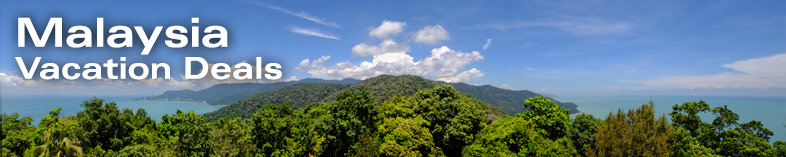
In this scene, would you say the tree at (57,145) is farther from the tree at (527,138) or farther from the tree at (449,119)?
the tree at (527,138)

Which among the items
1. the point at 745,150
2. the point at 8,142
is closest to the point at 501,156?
the point at 745,150

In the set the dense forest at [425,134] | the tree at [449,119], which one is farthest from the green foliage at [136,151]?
the tree at [449,119]

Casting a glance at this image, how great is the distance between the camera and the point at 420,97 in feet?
103

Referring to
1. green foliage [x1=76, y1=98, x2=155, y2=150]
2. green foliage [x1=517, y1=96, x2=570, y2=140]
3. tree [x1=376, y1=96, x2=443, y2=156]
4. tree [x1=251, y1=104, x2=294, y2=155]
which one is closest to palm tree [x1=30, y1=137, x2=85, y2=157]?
green foliage [x1=76, y1=98, x2=155, y2=150]

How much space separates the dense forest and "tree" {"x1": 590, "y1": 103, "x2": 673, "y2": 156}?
0.06m

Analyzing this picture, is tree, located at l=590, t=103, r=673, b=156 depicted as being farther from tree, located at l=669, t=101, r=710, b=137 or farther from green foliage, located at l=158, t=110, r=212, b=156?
green foliage, located at l=158, t=110, r=212, b=156

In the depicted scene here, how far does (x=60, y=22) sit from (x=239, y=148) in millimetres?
14348

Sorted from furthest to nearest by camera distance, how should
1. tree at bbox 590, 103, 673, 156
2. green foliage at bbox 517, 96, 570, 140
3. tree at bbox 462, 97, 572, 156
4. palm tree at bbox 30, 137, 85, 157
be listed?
green foliage at bbox 517, 96, 570, 140
tree at bbox 462, 97, 572, 156
tree at bbox 590, 103, 673, 156
palm tree at bbox 30, 137, 85, 157

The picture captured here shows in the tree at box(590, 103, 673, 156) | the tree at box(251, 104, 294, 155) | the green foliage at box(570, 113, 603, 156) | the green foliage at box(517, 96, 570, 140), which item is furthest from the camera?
the green foliage at box(570, 113, 603, 156)

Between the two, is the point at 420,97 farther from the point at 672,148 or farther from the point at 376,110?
the point at 672,148

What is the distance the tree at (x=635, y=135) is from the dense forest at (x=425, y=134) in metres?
0.06

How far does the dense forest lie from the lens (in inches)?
803

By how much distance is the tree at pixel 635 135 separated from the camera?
1908 centimetres

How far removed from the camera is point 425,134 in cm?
2397
